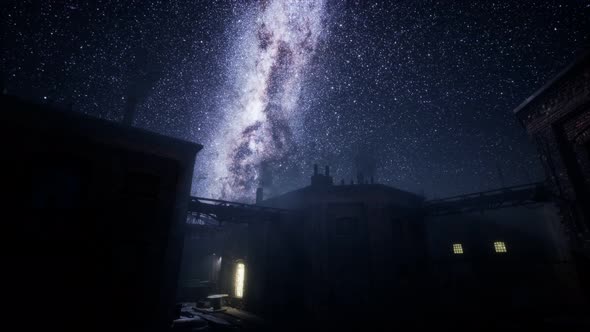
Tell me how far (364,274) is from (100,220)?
13.4 meters

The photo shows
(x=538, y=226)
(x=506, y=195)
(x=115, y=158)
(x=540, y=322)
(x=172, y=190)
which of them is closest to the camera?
(x=115, y=158)

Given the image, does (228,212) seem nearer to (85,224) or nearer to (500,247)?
(85,224)

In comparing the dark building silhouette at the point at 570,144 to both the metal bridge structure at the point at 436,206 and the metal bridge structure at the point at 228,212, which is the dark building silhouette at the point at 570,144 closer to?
the metal bridge structure at the point at 436,206

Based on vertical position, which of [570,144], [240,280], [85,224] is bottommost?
[240,280]

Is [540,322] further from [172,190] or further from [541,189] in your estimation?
[172,190]

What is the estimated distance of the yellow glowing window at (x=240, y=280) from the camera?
2132 centimetres

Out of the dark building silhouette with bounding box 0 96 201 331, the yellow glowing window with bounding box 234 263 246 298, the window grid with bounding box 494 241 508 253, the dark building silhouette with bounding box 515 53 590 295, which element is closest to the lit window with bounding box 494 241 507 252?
the window grid with bounding box 494 241 508 253

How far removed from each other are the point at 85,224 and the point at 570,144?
17.6 m

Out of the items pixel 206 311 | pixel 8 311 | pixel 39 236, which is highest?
pixel 39 236

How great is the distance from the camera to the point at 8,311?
817 centimetres

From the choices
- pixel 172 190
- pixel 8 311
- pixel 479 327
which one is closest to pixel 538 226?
pixel 479 327

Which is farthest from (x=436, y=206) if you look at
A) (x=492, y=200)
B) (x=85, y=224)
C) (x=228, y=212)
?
(x=85, y=224)

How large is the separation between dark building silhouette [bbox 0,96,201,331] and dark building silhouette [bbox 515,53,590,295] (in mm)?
14590

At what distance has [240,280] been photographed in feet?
71.2
